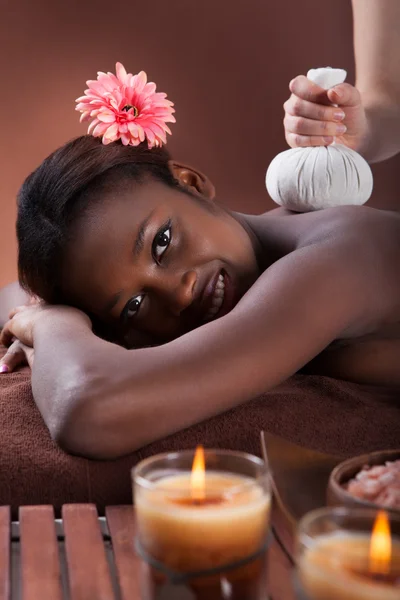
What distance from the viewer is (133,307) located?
4.66ft

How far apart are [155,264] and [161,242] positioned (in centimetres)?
4

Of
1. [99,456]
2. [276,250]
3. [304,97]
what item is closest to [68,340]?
[99,456]

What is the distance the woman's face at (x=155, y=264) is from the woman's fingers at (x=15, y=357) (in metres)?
0.19

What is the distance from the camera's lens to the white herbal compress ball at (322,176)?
5.47ft

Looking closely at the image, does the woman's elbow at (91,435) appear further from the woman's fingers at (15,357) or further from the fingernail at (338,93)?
the fingernail at (338,93)

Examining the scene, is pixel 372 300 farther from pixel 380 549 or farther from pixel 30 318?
pixel 380 549

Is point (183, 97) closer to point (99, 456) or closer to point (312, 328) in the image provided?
point (312, 328)

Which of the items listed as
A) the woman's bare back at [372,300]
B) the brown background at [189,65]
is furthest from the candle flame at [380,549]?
the brown background at [189,65]

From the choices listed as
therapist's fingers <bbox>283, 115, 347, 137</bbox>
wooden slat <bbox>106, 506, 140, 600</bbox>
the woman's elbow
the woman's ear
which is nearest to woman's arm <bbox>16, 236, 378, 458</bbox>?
the woman's elbow

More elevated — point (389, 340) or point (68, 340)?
point (68, 340)

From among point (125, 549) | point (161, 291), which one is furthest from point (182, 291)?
point (125, 549)

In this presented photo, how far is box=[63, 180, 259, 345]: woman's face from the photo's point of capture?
136cm

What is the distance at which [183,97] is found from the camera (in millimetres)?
2658

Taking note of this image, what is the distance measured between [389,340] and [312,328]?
251mm
